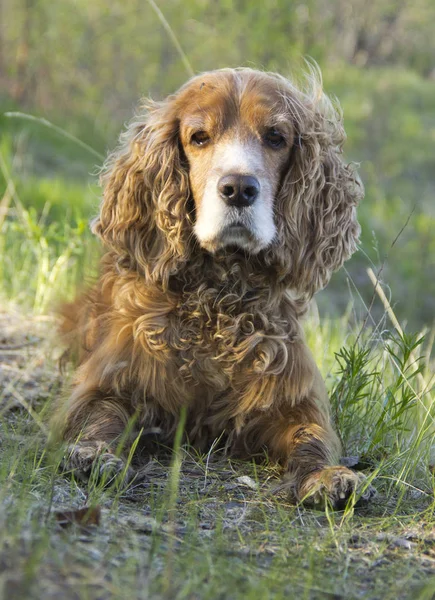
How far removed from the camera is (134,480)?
2.99m

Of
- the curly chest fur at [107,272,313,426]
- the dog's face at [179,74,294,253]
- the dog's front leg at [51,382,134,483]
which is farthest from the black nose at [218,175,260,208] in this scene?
the dog's front leg at [51,382,134,483]

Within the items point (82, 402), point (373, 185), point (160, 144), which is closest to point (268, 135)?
point (160, 144)

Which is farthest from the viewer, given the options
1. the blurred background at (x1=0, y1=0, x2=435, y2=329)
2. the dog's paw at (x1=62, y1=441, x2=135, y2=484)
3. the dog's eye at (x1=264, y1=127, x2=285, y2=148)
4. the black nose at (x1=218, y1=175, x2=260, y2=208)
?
the blurred background at (x1=0, y1=0, x2=435, y2=329)

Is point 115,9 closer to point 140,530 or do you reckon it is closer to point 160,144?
point 160,144

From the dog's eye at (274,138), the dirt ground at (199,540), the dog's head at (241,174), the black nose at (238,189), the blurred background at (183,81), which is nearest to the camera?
the dirt ground at (199,540)

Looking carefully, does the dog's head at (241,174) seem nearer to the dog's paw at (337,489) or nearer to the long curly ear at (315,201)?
the long curly ear at (315,201)

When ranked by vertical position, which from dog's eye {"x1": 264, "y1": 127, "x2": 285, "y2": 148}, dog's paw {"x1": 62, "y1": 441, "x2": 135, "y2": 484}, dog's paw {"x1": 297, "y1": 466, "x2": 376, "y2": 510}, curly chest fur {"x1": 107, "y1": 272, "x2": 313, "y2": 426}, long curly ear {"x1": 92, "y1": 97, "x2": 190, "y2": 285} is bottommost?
dog's paw {"x1": 62, "y1": 441, "x2": 135, "y2": 484}

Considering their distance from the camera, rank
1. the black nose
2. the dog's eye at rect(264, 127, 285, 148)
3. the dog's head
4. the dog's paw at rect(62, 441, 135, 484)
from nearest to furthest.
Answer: the dog's paw at rect(62, 441, 135, 484) → the black nose → the dog's head → the dog's eye at rect(264, 127, 285, 148)

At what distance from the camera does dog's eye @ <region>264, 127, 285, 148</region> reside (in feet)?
11.1

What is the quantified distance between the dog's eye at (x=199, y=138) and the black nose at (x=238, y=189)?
35cm

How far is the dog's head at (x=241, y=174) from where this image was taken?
3242 millimetres

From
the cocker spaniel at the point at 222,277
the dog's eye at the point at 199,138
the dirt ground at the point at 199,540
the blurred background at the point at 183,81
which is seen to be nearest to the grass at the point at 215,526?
the dirt ground at the point at 199,540

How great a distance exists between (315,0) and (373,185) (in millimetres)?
2909

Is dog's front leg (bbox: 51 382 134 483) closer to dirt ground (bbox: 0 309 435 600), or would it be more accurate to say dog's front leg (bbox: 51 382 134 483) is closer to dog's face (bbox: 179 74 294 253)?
dirt ground (bbox: 0 309 435 600)
